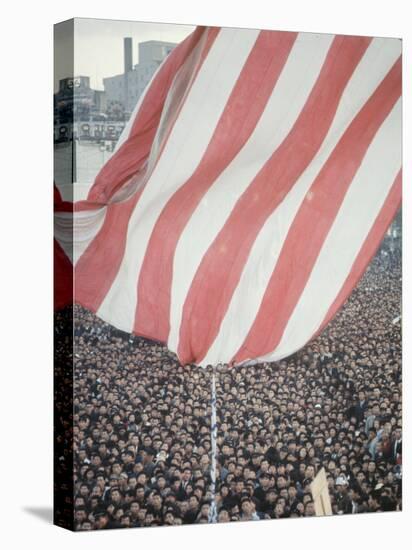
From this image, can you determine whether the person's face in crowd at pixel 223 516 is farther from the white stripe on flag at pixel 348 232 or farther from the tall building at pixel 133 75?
the tall building at pixel 133 75

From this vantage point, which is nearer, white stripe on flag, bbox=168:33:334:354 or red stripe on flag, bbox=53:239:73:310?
red stripe on flag, bbox=53:239:73:310

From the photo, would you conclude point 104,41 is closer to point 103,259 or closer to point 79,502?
point 103,259

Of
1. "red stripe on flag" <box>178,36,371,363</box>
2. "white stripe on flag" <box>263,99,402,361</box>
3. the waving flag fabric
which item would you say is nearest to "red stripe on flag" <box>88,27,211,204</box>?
the waving flag fabric

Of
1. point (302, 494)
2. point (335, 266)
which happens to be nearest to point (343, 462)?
point (302, 494)

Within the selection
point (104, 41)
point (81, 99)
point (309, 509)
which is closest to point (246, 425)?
point (309, 509)

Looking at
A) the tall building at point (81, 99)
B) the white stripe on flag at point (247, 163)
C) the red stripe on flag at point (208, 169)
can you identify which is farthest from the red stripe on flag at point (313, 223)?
the tall building at point (81, 99)

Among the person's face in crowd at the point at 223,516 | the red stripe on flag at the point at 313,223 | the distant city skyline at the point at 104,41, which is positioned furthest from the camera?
the red stripe on flag at the point at 313,223

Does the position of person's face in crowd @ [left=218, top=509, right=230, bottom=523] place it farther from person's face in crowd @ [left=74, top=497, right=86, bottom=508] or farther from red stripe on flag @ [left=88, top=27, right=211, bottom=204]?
red stripe on flag @ [left=88, top=27, right=211, bottom=204]

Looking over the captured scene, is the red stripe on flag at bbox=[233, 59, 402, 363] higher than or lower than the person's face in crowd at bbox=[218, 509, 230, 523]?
higher
